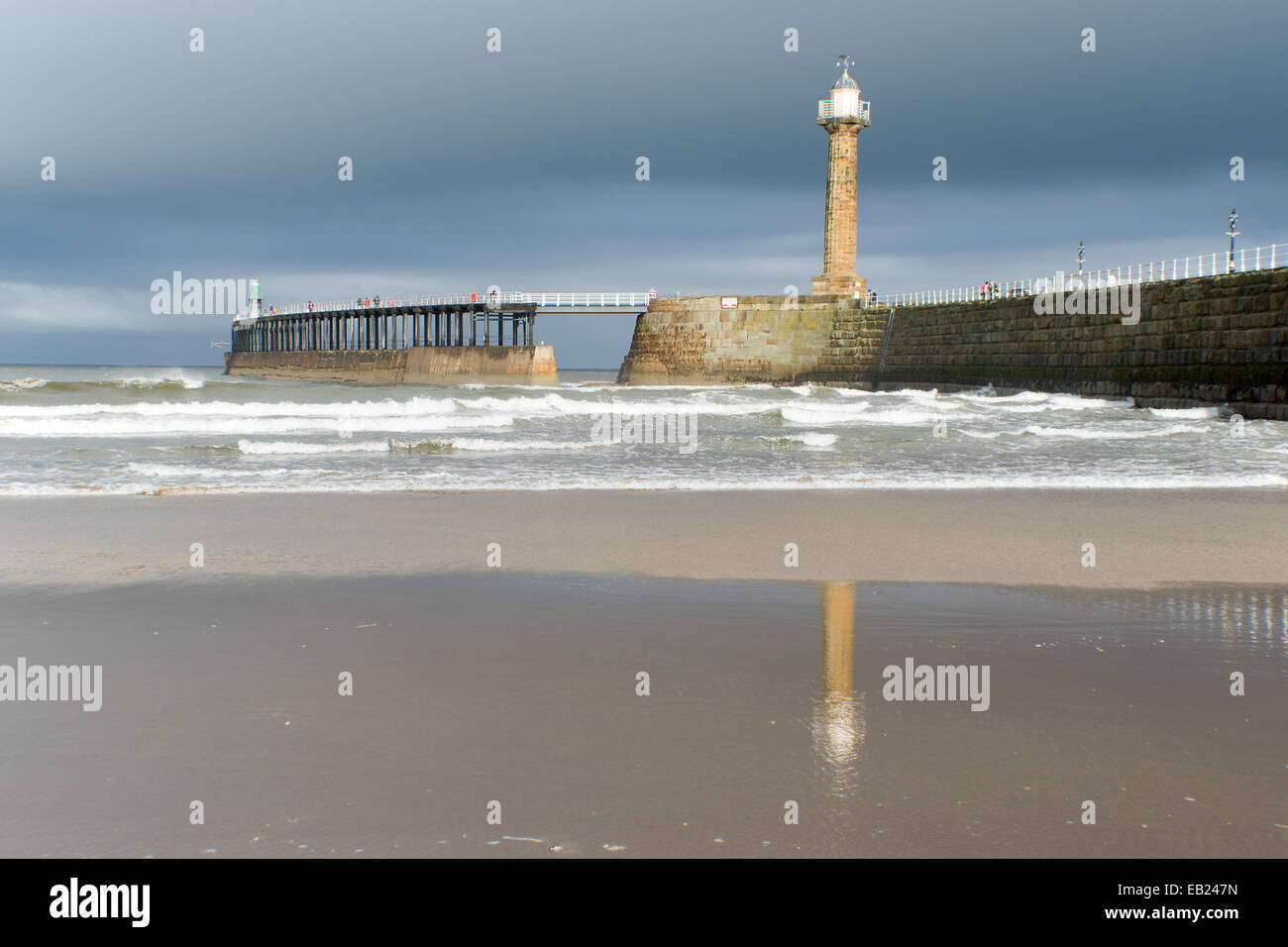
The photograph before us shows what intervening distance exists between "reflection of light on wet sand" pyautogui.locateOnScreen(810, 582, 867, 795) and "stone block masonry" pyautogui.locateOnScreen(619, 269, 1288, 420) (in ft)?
66.9

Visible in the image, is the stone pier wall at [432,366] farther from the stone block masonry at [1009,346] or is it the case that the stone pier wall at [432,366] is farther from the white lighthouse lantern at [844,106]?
the white lighthouse lantern at [844,106]

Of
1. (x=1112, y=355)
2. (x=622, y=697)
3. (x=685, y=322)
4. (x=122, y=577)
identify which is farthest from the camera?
(x=685, y=322)

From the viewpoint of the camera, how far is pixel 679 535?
7.82 meters

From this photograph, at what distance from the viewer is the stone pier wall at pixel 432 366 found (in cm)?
5850

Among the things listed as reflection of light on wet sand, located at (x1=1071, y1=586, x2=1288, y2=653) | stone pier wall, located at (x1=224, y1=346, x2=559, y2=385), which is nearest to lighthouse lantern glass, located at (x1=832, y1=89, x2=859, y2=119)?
stone pier wall, located at (x1=224, y1=346, x2=559, y2=385)

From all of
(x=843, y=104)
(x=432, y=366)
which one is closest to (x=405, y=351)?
(x=432, y=366)

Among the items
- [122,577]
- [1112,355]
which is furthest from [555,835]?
[1112,355]

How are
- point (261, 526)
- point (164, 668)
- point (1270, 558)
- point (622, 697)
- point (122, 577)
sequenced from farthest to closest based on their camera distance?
point (261, 526) < point (1270, 558) < point (122, 577) < point (164, 668) < point (622, 697)

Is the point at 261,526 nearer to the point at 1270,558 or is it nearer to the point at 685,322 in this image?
the point at 1270,558

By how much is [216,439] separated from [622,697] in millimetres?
15194

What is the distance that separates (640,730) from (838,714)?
0.68m

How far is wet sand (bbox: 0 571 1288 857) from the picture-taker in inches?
105

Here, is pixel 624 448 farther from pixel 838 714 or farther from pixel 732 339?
pixel 732 339
